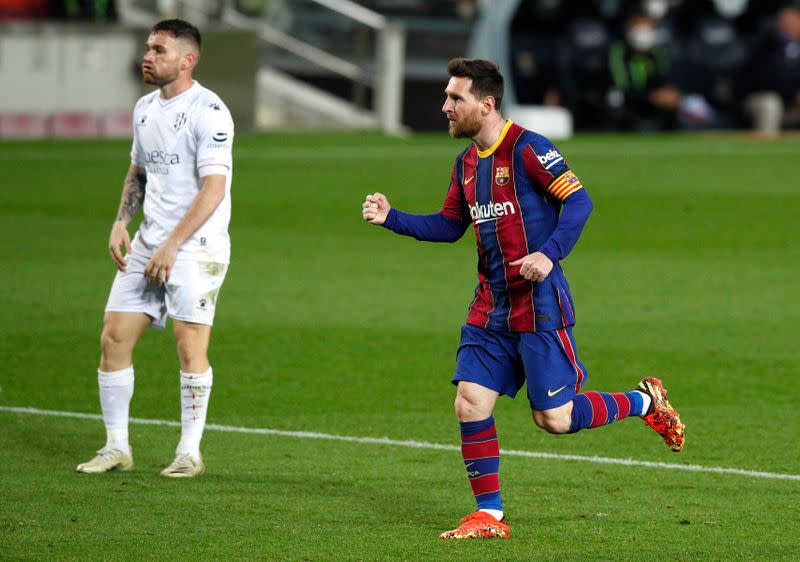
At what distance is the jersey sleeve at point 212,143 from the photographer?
7.63 meters

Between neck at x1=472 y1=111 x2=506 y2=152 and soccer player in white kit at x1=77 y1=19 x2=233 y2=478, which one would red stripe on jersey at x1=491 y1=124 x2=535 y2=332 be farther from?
soccer player in white kit at x1=77 y1=19 x2=233 y2=478

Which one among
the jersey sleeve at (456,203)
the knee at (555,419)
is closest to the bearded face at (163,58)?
the jersey sleeve at (456,203)

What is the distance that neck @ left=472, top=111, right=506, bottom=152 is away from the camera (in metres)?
6.72

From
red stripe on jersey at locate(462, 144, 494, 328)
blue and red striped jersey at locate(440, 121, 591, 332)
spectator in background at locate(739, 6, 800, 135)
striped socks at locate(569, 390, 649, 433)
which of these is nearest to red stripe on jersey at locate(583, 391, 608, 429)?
striped socks at locate(569, 390, 649, 433)

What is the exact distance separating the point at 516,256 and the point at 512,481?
4.60 feet

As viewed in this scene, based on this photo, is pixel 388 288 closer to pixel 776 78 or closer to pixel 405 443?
pixel 405 443

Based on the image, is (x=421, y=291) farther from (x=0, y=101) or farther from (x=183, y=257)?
(x=0, y=101)

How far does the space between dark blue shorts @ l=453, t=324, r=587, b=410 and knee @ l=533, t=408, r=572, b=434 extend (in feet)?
0.10

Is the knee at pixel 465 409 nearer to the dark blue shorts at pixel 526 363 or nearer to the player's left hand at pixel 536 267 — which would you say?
the dark blue shorts at pixel 526 363

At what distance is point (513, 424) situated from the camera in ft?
30.0

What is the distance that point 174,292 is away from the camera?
771cm

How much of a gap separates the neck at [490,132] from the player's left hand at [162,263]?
1.63m

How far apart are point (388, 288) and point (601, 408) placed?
7.42 metres

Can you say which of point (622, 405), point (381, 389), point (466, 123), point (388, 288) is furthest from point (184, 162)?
point (388, 288)
